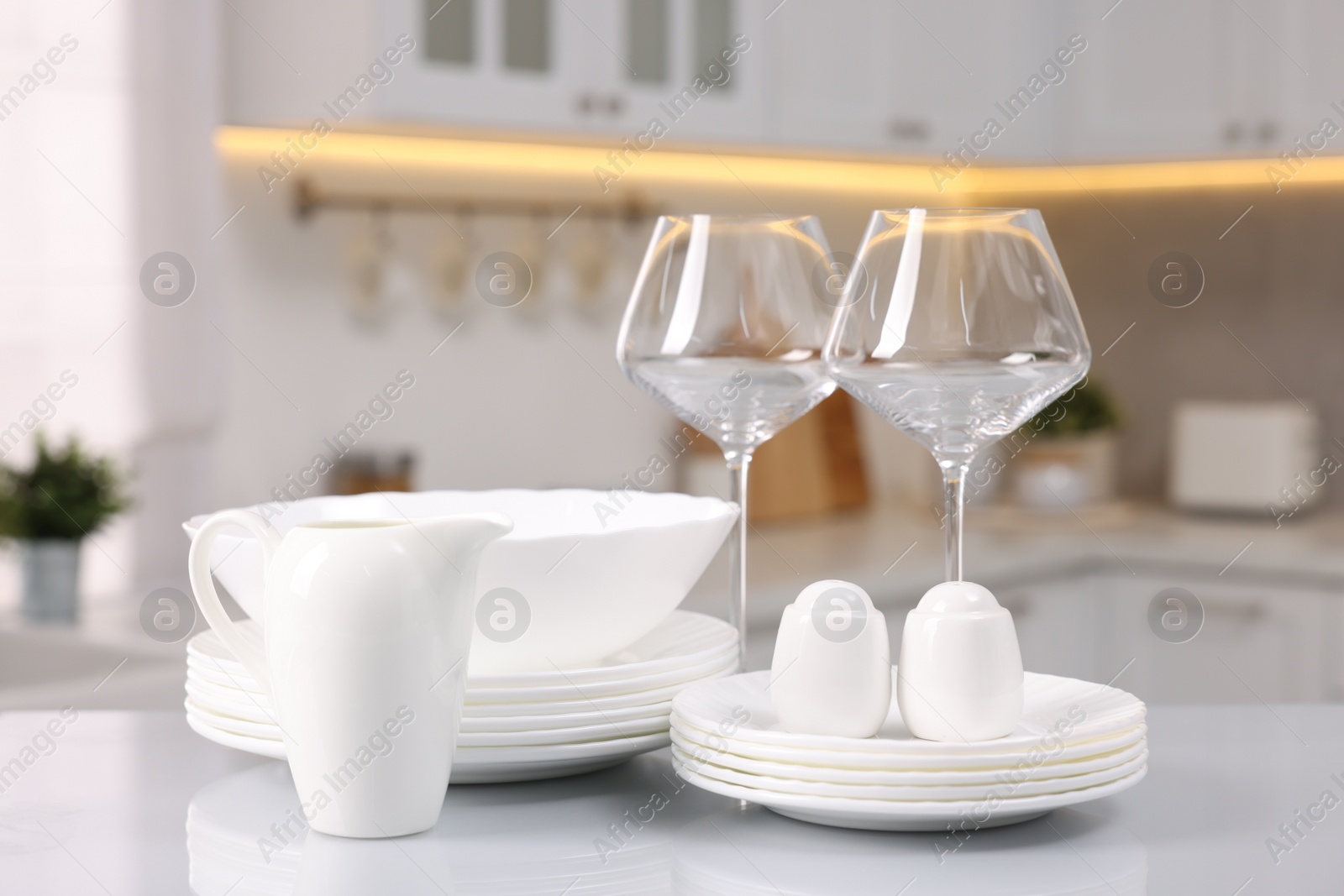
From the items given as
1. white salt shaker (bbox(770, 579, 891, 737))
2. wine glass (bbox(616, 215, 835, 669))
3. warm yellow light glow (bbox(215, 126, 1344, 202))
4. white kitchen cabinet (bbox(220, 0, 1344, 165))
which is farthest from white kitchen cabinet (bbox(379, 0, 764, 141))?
white salt shaker (bbox(770, 579, 891, 737))

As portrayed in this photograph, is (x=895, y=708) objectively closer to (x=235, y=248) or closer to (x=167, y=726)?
(x=167, y=726)

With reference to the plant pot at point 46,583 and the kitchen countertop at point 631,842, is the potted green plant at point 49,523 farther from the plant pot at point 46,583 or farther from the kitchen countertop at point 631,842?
the kitchen countertop at point 631,842

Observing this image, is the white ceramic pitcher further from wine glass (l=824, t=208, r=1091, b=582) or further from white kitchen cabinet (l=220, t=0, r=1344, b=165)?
white kitchen cabinet (l=220, t=0, r=1344, b=165)

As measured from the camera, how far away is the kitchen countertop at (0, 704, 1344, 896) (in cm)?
62

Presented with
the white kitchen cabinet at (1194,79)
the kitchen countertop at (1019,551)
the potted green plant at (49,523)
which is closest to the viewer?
the potted green plant at (49,523)

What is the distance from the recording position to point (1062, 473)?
301cm

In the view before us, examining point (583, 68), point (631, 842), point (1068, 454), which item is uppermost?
point (583, 68)

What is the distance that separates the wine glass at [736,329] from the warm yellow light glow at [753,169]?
1.55 m

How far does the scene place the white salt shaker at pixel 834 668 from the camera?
2.21 ft

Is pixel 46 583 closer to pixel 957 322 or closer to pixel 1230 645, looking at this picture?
pixel 957 322

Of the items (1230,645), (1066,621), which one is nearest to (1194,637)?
(1230,645)

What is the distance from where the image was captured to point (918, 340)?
28.4 inches

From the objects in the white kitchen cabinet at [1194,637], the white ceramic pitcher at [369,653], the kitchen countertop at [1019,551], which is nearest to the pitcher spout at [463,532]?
the white ceramic pitcher at [369,653]

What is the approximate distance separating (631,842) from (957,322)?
30 centimetres
